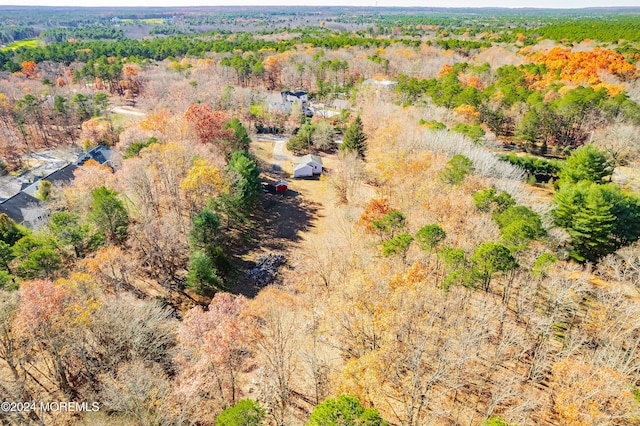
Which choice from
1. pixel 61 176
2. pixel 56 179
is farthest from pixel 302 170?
pixel 56 179

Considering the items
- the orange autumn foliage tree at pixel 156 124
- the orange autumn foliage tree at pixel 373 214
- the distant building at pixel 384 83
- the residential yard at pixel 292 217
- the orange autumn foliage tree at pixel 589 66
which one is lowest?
the residential yard at pixel 292 217

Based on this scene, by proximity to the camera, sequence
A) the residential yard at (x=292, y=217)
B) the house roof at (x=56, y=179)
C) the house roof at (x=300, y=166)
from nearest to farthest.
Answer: the residential yard at (x=292, y=217) → the house roof at (x=56, y=179) → the house roof at (x=300, y=166)

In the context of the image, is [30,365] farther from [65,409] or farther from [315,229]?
[315,229]

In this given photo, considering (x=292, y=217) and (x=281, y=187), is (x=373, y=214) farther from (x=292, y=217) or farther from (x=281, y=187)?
(x=281, y=187)

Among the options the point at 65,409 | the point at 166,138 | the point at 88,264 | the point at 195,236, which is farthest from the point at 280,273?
the point at 166,138

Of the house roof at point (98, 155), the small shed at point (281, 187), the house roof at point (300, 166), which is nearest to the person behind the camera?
the house roof at point (98, 155)

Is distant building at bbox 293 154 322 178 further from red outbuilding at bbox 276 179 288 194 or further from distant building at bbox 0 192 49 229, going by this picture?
distant building at bbox 0 192 49 229

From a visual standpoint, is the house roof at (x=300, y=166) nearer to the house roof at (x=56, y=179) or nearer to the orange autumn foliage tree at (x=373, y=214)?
the orange autumn foliage tree at (x=373, y=214)

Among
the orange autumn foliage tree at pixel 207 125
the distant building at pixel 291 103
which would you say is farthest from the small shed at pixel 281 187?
the distant building at pixel 291 103
